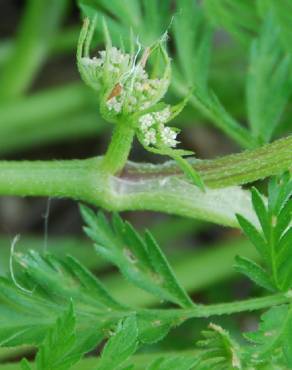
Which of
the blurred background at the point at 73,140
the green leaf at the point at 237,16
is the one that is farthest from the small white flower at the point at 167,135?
the blurred background at the point at 73,140

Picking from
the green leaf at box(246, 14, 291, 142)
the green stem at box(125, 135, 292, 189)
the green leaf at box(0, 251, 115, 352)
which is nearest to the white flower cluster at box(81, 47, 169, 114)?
the green stem at box(125, 135, 292, 189)

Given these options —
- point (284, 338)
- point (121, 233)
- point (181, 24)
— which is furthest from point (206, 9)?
point (284, 338)

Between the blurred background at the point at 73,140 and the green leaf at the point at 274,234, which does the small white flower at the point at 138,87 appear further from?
the blurred background at the point at 73,140

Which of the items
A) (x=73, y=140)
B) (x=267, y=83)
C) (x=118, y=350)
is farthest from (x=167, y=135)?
(x=73, y=140)

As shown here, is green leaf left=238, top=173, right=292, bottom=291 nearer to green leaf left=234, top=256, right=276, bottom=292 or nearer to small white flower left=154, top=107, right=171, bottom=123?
green leaf left=234, top=256, right=276, bottom=292

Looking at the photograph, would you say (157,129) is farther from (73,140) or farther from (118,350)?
(73,140)

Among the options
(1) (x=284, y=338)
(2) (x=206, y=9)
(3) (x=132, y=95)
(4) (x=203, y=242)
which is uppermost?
(2) (x=206, y=9)

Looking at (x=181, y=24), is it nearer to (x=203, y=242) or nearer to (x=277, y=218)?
(x=277, y=218)
